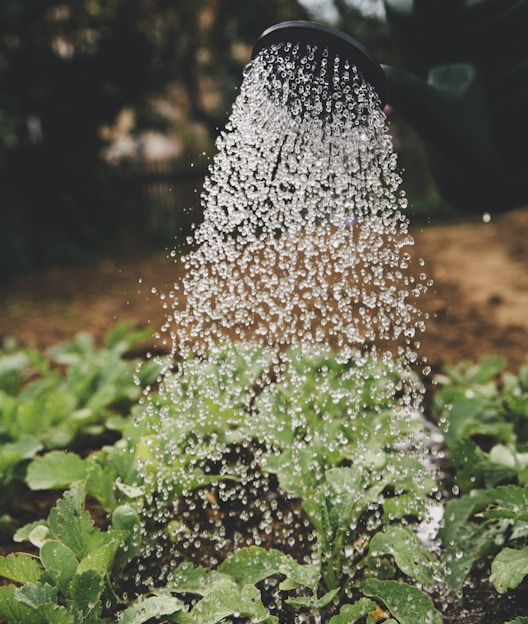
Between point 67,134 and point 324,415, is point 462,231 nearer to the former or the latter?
point 67,134

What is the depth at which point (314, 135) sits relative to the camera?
1.85 meters

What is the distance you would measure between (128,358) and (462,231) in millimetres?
4915

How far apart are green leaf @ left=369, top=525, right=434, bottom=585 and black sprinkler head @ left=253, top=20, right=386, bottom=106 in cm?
103

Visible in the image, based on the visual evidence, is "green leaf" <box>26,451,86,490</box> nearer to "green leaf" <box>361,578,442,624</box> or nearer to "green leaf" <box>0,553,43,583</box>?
"green leaf" <box>0,553,43,583</box>

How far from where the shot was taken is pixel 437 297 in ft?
15.3

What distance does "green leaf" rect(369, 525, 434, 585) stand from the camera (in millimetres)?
1623

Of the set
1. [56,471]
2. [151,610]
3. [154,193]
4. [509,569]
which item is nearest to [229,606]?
[151,610]

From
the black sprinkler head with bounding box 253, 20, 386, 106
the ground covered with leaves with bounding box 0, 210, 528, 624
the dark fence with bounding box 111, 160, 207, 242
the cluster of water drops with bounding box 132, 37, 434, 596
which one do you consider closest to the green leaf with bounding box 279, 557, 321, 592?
the ground covered with leaves with bounding box 0, 210, 528, 624

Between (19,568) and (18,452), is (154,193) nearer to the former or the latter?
(18,452)

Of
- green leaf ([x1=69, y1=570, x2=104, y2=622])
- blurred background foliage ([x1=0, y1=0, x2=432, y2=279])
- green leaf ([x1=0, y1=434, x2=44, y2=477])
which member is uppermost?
blurred background foliage ([x1=0, y1=0, x2=432, y2=279])

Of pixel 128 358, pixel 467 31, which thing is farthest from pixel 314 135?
pixel 128 358

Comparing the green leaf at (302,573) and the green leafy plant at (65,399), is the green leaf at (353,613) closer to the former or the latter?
the green leaf at (302,573)

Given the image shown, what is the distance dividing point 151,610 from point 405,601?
53 centimetres

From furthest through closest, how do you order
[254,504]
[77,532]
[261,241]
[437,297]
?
[437,297] < [254,504] < [261,241] < [77,532]
